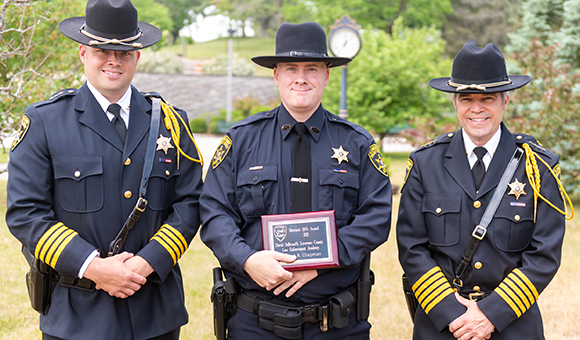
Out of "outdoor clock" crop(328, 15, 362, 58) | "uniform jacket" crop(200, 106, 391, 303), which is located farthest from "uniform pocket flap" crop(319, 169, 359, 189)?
"outdoor clock" crop(328, 15, 362, 58)

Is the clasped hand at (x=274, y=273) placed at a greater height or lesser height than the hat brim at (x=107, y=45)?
lesser

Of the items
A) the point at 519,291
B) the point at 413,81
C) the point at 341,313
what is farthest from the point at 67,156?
the point at 413,81

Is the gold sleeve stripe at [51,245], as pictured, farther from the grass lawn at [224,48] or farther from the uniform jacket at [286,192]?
the grass lawn at [224,48]

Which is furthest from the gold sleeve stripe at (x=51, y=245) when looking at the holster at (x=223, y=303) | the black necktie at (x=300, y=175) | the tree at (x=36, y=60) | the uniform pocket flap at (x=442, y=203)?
the tree at (x=36, y=60)

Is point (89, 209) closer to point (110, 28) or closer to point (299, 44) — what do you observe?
point (110, 28)

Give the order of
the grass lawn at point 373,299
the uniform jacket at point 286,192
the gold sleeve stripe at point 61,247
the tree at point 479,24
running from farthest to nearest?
the tree at point 479,24 < the grass lawn at point 373,299 < the uniform jacket at point 286,192 < the gold sleeve stripe at point 61,247

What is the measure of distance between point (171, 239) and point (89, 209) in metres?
0.47

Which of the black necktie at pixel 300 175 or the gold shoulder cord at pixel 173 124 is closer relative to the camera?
the black necktie at pixel 300 175

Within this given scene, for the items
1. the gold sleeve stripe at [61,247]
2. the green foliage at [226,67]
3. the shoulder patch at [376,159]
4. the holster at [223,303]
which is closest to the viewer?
the gold sleeve stripe at [61,247]

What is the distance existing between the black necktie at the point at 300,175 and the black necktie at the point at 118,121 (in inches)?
38.6

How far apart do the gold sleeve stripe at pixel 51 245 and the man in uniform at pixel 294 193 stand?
728 mm

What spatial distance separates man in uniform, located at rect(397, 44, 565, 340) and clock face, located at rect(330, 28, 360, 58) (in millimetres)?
9311

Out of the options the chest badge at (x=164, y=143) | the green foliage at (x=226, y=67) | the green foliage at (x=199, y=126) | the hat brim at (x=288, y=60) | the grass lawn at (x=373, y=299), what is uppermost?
the hat brim at (x=288, y=60)

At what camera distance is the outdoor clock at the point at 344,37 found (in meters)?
12.1
